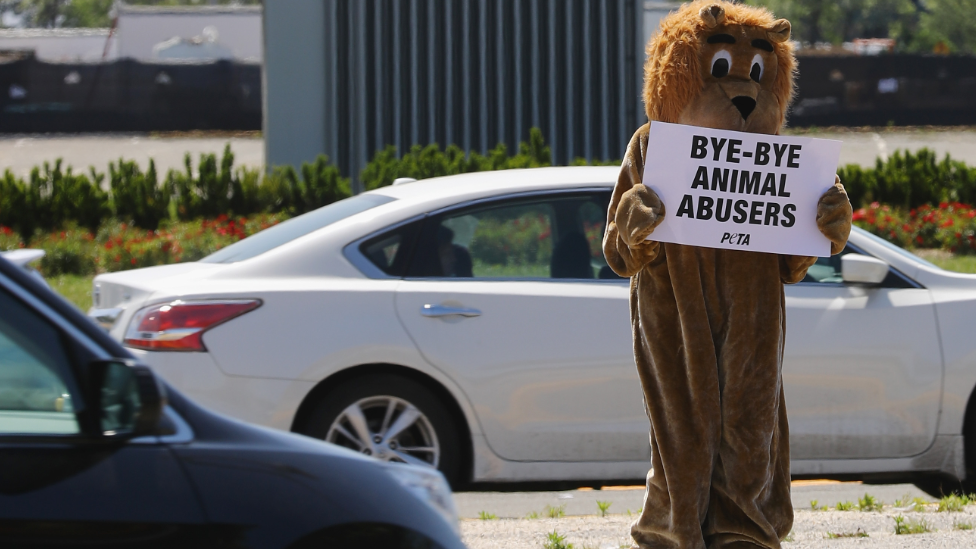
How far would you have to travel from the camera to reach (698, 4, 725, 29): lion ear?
3.30m

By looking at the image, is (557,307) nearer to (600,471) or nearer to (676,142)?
(600,471)

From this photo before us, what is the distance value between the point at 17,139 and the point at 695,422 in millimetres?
35402

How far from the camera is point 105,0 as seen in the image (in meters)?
98.2

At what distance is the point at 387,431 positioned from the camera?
462 cm

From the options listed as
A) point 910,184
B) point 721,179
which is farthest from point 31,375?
point 910,184

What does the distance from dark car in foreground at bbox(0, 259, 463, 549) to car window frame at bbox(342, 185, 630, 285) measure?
2.60 m

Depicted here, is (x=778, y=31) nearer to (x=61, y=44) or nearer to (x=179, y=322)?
(x=179, y=322)

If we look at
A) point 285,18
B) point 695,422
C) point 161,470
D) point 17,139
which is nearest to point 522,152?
point 285,18

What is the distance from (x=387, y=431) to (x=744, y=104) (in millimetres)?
2085

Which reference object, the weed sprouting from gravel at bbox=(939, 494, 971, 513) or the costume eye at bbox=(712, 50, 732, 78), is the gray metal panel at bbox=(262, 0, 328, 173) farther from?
the costume eye at bbox=(712, 50, 732, 78)

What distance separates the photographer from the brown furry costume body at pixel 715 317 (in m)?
3.29

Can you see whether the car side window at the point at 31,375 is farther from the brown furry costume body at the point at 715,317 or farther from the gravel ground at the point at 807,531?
the gravel ground at the point at 807,531

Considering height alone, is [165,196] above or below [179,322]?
below

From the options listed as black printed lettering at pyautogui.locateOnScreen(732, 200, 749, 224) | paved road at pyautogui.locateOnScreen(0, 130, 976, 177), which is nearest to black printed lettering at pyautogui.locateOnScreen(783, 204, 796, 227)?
black printed lettering at pyautogui.locateOnScreen(732, 200, 749, 224)
